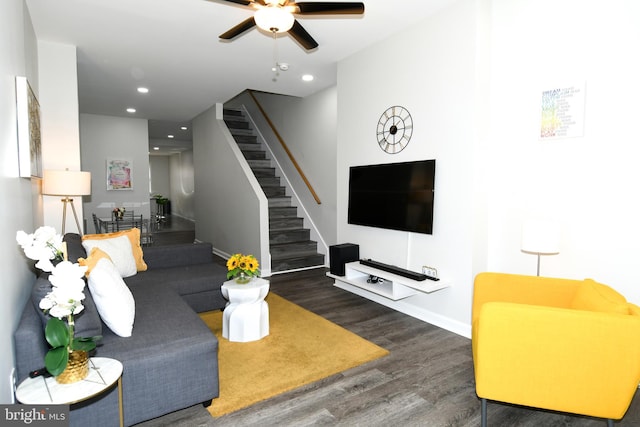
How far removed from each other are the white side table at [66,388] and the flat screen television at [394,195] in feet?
9.24

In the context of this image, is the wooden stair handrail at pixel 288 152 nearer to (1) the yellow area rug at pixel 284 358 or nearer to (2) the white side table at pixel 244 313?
(1) the yellow area rug at pixel 284 358

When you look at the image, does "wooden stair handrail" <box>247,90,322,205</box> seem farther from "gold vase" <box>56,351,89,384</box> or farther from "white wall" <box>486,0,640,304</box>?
"gold vase" <box>56,351,89,384</box>

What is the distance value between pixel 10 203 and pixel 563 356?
2.98 metres

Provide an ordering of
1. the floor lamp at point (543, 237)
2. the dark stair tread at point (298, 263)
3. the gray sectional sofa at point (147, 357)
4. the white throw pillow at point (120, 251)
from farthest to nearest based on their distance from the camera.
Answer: the dark stair tread at point (298, 263) → the white throw pillow at point (120, 251) → the floor lamp at point (543, 237) → the gray sectional sofa at point (147, 357)

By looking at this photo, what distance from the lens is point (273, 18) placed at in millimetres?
2475

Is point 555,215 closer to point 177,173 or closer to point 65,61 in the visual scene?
point 65,61

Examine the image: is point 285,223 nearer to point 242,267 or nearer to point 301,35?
point 242,267

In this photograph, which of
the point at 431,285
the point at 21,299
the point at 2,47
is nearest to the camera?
the point at 2,47

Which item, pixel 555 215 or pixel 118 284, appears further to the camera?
pixel 555 215

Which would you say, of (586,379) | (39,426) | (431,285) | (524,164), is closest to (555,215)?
(524,164)

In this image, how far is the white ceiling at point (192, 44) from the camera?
3.39 m

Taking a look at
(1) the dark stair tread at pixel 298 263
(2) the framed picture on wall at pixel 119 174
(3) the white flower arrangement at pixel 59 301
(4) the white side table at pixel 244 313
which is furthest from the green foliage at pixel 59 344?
(2) the framed picture on wall at pixel 119 174

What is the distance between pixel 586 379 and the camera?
181cm

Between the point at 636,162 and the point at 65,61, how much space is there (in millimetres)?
5432
